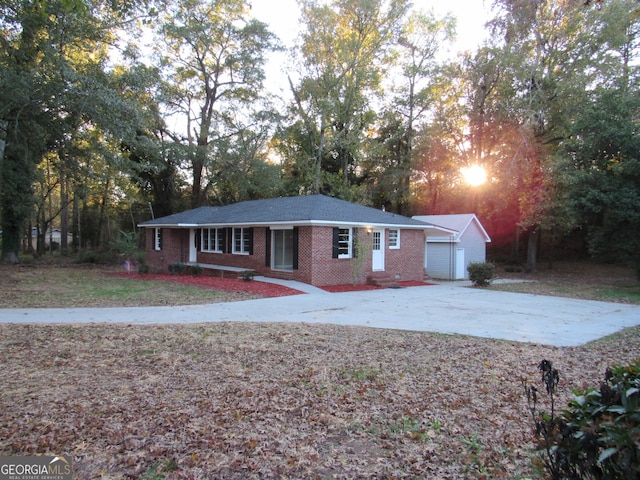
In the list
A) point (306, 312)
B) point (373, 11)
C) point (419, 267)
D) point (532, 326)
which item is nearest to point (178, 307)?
point (306, 312)

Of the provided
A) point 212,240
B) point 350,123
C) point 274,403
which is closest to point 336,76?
point 350,123

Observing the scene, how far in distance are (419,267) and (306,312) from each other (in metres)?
10.9

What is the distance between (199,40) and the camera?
93.4 feet

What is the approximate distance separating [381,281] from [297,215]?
4.44 m

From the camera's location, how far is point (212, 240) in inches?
851

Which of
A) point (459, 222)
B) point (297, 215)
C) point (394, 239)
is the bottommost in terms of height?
point (394, 239)

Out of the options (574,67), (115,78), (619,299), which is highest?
(574,67)

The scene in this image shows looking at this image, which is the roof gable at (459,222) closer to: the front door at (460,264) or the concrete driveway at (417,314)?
the front door at (460,264)

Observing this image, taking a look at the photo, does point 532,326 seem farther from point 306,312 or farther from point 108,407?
point 108,407

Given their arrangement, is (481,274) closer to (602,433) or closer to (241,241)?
(241,241)

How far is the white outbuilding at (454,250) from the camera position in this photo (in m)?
21.4

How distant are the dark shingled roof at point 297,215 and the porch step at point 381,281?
224cm

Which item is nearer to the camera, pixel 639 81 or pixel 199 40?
pixel 639 81

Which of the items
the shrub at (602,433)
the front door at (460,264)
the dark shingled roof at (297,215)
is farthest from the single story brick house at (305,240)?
the shrub at (602,433)
